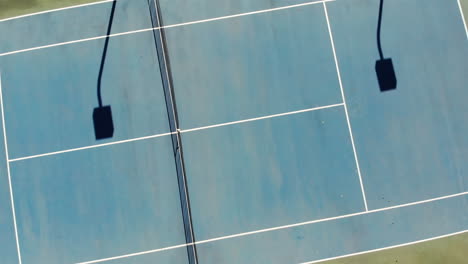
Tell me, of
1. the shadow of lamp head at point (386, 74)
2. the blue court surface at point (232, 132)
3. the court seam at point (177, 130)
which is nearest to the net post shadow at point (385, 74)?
the shadow of lamp head at point (386, 74)

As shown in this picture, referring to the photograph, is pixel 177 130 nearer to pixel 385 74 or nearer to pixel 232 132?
pixel 232 132

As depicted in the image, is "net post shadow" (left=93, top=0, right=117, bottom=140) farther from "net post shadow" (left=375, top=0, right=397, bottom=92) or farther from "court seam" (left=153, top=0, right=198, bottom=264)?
"net post shadow" (left=375, top=0, right=397, bottom=92)

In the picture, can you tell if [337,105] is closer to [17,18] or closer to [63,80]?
[63,80]

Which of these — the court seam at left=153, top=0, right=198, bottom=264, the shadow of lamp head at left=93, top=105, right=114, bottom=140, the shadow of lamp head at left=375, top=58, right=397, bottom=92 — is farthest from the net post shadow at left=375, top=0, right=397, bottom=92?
the shadow of lamp head at left=93, top=105, right=114, bottom=140

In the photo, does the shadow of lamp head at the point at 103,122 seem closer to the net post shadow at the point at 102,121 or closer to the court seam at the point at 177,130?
the net post shadow at the point at 102,121

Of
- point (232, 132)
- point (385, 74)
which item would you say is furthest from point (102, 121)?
point (385, 74)

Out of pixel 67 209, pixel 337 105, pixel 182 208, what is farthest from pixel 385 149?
pixel 67 209
